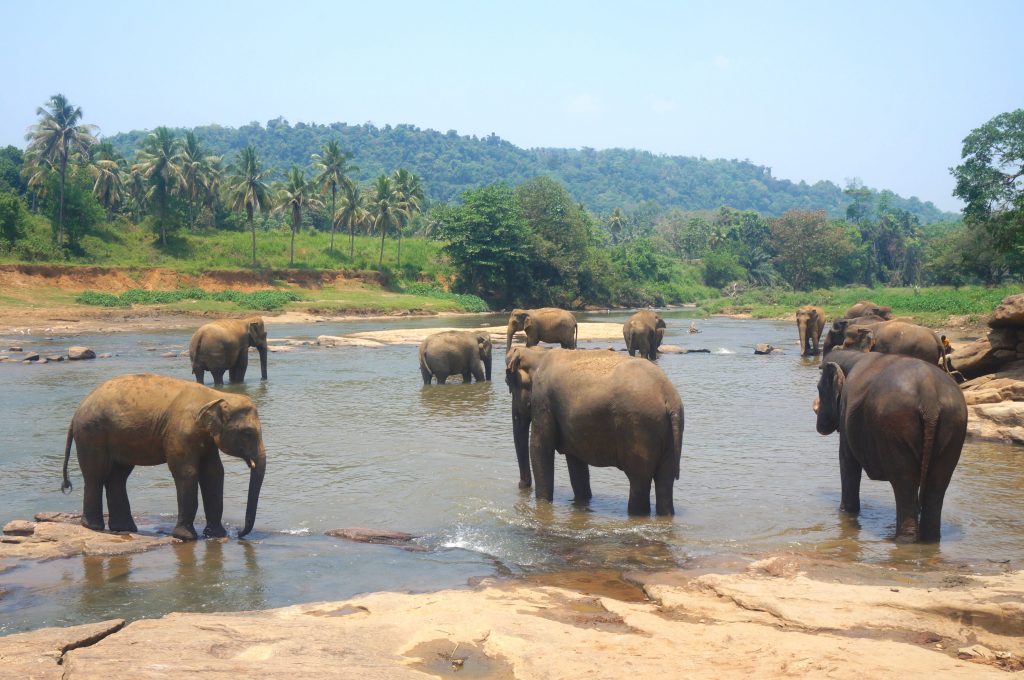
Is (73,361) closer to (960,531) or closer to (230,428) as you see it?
(230,428)

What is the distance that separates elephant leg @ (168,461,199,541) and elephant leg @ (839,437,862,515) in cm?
646

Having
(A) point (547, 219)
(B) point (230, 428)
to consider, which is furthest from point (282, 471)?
(A) point (547, 219)

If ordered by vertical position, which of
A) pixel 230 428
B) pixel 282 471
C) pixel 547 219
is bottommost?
pixel 282 471

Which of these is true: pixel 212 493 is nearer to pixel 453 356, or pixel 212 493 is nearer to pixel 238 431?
pixel 238 431

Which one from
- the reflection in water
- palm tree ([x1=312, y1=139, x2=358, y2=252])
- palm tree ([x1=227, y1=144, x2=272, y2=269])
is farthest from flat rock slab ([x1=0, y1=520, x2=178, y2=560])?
palm tree ([x1=312, y1=139, x2=358, y2=252])

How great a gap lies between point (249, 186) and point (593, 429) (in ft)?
207

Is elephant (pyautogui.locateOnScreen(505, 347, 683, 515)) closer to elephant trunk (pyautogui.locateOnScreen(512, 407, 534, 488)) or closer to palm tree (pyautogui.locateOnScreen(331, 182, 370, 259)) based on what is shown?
elephant trunk (pyautogui.locateOnScreen(512, 407, 534, 488))

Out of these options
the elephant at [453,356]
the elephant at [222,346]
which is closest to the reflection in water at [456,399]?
the elephant at [453,356]

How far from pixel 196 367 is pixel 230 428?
510 inches

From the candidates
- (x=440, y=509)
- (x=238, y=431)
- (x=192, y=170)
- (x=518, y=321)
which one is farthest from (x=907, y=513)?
(x=192, y=170)

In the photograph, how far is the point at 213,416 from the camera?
28.0 ft

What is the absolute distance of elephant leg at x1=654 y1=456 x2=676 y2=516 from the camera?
9.07 meters

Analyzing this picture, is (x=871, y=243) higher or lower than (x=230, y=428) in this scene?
higher

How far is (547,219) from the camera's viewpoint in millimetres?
76312
